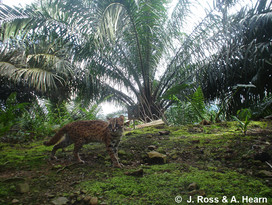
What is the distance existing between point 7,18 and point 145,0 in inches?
132

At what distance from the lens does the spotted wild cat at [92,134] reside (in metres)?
1.99

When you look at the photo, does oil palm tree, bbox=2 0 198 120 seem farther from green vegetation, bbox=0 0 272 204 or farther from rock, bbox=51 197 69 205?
rock, bbox=51 197 69 205

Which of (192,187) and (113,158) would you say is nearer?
(192,187)

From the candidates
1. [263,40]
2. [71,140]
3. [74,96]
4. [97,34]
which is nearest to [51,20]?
[74,96]

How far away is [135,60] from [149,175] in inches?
191

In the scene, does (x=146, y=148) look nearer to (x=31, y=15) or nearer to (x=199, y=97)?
(x=199, y=97)

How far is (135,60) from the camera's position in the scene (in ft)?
19.7

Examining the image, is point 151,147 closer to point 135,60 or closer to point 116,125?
point 116,125

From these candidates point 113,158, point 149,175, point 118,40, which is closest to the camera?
point 149,175

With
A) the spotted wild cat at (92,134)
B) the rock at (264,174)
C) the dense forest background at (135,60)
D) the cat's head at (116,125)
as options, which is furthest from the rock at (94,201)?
the dense forest background at (135,60)

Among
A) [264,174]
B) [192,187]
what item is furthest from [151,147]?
[264,174]

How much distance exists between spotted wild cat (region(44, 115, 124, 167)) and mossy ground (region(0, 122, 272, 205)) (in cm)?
15

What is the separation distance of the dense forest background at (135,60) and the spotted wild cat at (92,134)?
1.60 metres

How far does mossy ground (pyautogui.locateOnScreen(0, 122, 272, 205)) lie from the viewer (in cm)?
120
